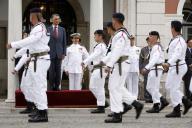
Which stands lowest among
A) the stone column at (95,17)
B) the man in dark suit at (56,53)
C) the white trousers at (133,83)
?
the white trousers at (133,83)

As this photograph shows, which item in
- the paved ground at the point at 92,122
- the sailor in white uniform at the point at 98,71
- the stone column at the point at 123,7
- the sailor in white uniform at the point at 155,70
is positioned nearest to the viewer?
the paved ground at the point at 92,122

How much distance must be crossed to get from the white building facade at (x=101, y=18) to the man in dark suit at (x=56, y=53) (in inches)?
93.0

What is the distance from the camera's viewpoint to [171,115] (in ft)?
43.8

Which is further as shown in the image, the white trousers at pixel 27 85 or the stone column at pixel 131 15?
the stone column at pixel 131 15

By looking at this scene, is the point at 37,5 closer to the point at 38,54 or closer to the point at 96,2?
the point at 96,2

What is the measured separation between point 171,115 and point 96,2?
23.7 ft

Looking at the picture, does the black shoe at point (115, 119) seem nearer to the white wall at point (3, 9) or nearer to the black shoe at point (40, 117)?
the black shoe at point (40, 117)

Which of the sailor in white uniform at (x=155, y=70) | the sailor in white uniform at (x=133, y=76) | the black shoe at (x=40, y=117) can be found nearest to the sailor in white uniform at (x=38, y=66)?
the black shoe at (x=40, y=117)

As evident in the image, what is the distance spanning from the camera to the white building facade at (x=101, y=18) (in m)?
19.0

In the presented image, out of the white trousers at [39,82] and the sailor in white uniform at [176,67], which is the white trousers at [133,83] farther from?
the white trousers at [39,82]

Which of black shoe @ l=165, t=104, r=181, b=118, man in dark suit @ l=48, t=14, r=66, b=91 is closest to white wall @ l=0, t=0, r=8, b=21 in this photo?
man in dark suit @ l=48, t=14, r=66, b=91

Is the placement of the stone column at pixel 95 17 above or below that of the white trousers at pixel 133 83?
above

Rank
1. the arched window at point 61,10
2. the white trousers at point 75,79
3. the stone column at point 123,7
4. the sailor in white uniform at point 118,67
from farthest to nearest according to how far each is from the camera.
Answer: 1. the arched window at point 61,10
2. the stone column at point 123,7
3. the white trousers at point 75,79
4. the sailor in white uniform at point 118,67

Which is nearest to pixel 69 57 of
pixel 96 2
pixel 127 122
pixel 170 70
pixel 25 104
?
pixel 96 2
